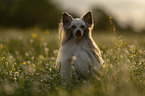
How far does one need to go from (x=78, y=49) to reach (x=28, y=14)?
27416mm

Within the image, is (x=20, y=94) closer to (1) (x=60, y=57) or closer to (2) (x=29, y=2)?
(1) (x=60, y=57)

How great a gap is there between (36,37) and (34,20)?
20.2m

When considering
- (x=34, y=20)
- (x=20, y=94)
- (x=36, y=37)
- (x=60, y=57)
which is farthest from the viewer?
(x=34, y=20)

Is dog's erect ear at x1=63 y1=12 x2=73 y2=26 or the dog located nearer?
the dog

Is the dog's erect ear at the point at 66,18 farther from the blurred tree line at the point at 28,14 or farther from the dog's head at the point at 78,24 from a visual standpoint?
the blurred tree line at the point at 28,14

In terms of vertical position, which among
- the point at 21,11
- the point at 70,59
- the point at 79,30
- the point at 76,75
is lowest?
the point at 76,75

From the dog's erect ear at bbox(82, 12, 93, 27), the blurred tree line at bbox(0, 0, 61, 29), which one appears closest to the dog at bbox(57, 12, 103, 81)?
the dog's erect ear at bbox(82, 12, 93, 27)

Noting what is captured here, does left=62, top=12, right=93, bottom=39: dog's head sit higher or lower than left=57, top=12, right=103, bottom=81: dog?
higher

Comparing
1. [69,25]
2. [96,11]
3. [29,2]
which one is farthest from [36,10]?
[69,25]

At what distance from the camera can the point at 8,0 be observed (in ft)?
128

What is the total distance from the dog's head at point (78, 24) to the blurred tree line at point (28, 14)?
25.1 metres

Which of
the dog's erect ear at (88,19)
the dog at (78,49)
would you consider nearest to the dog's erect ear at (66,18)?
the dog at (78,49)

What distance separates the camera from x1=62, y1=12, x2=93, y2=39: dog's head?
4.88 m

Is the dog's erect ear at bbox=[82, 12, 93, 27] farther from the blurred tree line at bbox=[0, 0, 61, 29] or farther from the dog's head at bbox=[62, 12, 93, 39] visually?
the blurred tree line at bbox=[0, 0, 61, 29]
